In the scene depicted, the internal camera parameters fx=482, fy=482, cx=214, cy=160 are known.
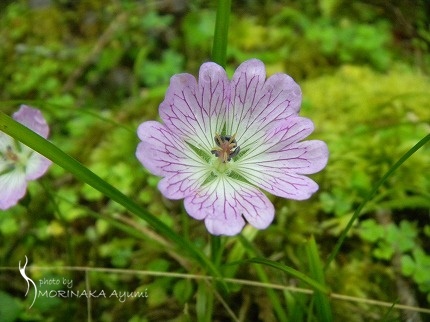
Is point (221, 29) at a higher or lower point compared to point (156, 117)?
higher

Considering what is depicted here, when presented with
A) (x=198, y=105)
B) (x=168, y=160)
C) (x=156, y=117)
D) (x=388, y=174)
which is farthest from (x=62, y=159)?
(x=156, y=117)

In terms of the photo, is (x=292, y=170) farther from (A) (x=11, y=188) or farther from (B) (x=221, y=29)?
Answer: (A) (x=11, y=188)

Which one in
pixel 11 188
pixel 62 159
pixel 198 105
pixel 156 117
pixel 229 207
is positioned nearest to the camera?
pixel 62 159

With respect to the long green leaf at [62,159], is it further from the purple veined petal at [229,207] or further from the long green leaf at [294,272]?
the long green leaf at [294,272]

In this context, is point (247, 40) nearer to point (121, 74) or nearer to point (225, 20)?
point (121, 74)

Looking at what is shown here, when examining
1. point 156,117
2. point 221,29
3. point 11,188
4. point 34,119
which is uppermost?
point 221,29

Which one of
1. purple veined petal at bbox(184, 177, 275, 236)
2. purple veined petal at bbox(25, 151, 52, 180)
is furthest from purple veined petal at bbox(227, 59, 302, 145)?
purple veined petal at bbox(25, 151, 52, 180)

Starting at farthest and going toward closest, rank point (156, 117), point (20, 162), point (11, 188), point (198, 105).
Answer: point (156, 117)
point (20, 162)
point (11, 188)
point (198, 105)
